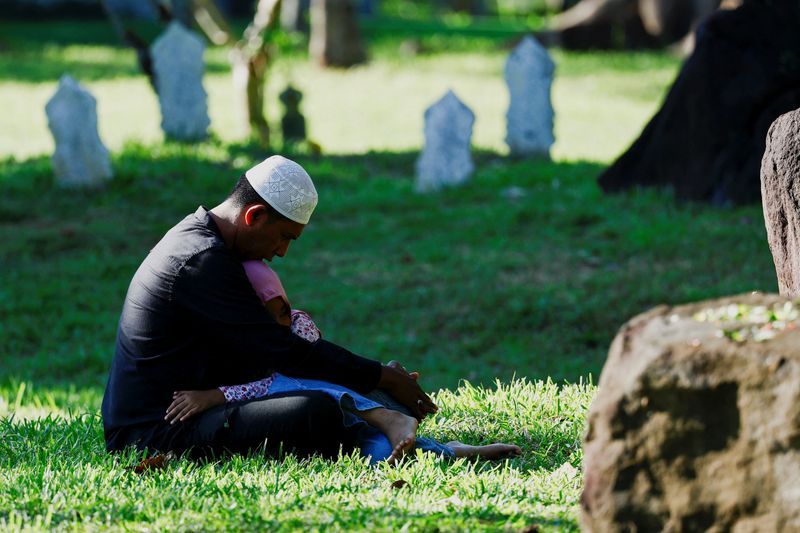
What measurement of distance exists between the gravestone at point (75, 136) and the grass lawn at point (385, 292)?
227 millimetres

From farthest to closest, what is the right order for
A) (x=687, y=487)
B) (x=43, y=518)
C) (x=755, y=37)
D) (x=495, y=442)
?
(x=755, y=37)
(x=495, y=442)
(x=43, y=518)
(x=687, y=487)

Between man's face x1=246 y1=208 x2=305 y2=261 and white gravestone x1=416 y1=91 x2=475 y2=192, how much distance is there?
25.7ft

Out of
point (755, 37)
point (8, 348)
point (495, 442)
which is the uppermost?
point (755, 37)

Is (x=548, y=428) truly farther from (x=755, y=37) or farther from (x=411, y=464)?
(x=755, y=37)

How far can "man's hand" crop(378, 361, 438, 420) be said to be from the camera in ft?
15.5

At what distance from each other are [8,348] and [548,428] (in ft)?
18.4

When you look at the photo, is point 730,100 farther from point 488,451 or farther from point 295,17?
point 295,17

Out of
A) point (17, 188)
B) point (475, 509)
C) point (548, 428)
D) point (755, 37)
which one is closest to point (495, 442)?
point (548, 428)

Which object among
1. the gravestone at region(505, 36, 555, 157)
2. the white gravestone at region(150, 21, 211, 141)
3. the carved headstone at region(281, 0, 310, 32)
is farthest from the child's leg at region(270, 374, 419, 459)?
the carved headstone at region(281, 0, 310, 32)

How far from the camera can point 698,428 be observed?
3154 millimetres

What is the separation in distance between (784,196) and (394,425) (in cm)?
188

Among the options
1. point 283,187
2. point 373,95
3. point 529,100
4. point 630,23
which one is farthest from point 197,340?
point 630,23

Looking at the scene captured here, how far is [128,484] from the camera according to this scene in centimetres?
421

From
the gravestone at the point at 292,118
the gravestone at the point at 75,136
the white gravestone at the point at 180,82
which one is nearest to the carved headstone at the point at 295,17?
the gravestone at the point at 292,118
